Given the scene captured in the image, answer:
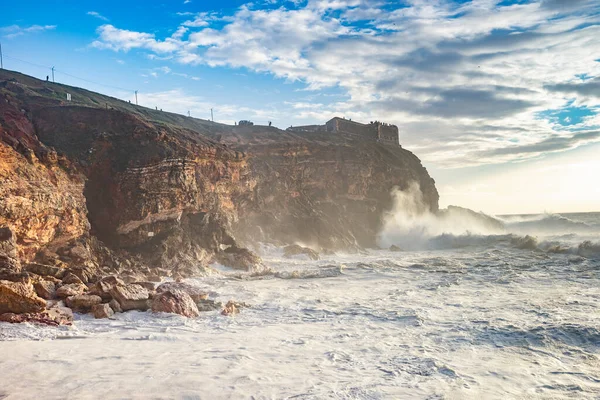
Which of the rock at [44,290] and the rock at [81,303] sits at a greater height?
the rock at [44,290]

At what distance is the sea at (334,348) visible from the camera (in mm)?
5895

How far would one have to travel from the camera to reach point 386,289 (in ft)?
53.4

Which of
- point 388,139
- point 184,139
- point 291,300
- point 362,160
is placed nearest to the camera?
point 291,300

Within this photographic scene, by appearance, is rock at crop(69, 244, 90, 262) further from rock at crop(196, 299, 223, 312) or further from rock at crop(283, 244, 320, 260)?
rock at crop(283, 244, 320, 260)

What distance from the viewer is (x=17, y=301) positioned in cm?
834

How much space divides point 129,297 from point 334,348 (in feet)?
17.7

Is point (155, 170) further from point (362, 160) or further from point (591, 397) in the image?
point (362, 160)

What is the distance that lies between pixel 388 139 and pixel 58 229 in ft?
172

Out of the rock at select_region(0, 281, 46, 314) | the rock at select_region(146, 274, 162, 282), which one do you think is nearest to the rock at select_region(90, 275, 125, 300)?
the rock at select_region(0, 281, 46, 314)

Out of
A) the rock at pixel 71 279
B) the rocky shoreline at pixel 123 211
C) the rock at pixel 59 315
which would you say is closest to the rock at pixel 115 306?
the rocky shoreline at pixel 123 211

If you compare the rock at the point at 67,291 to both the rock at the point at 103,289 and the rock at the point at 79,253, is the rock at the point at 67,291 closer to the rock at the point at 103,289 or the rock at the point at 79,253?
the rock at the point at 103,289

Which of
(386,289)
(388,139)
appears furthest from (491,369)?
(388,139)

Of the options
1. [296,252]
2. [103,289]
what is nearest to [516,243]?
[296,252]

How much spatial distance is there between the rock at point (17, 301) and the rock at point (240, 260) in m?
14.0
